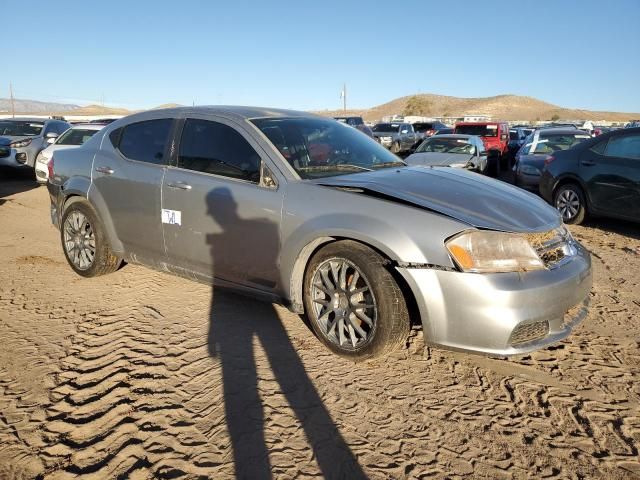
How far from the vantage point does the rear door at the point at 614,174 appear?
6469 mm

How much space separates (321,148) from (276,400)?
6.58 feet

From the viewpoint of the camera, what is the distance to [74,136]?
1123cm

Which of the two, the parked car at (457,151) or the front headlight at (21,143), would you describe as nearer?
the parked car at (457,151)

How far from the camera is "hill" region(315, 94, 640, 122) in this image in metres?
92.4

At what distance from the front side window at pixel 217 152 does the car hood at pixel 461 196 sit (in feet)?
1.98

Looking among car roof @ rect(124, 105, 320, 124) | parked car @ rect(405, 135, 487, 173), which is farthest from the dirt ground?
parked car @ rect(405, 135, 487, 173)

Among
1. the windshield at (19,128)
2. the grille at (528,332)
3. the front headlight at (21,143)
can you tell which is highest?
the windshield at (19,128)

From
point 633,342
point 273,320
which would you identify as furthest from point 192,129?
point 633,342

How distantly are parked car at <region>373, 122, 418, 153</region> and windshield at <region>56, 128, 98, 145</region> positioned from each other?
1326 cm

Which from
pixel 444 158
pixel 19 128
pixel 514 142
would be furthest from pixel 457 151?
pixel 19 128

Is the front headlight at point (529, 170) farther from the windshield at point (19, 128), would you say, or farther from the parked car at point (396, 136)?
the windshield at point (19, 128)

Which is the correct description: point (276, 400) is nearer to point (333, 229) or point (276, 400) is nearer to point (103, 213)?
point (333, 229)

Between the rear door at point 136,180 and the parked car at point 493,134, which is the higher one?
the parked car at point 493,134

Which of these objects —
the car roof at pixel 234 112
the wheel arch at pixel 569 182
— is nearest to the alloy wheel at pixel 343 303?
the car roof at pixel 234 112
